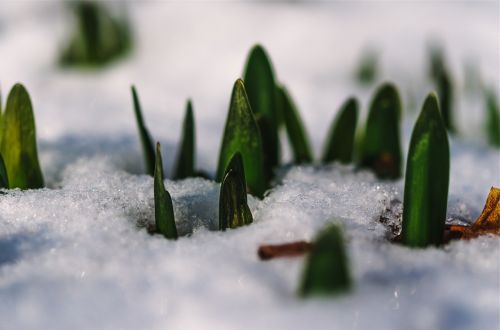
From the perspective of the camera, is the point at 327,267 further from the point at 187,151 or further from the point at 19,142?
the point at 19,142

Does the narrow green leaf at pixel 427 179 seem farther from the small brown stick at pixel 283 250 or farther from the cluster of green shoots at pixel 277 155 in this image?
the small brown stick at pixel 283 250

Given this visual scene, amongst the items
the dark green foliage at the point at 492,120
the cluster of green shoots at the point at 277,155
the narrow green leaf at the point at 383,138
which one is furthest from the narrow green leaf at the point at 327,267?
the dark green foliage at the point at 492,120

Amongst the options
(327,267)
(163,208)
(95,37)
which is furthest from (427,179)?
(95,37)

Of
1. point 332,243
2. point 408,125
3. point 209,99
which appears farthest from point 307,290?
point 209,99

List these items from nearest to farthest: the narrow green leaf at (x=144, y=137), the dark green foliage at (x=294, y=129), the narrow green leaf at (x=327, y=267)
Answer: the narrow green leaf at (x=327, y=267) → the narrow green leaf at (x=144, y=137) → the dark green foliage at (x=294, y=129)

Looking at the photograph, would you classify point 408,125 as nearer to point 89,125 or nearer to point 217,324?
point 89,125

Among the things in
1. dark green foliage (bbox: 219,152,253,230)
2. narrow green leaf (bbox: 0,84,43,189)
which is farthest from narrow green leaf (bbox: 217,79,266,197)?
narrow green leaf (bbox: 0,84,43,189)

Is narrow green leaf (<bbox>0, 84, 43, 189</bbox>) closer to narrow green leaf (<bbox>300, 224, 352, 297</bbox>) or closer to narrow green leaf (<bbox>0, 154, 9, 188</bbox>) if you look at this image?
narrow green leaf (<bbox>0, 154, 9, 188</bbox>)
